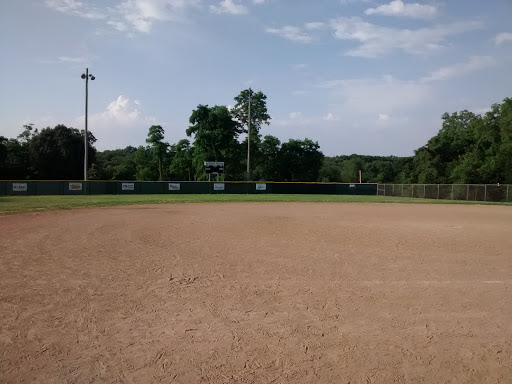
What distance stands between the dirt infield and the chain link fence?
30713 millimetres

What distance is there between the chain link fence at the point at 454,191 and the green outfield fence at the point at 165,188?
3.04m

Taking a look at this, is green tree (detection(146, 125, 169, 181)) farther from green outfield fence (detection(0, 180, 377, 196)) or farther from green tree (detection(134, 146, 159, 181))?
green outfield fence (detection(0, 180, 377, 196))

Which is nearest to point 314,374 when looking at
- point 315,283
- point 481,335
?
point 481,335

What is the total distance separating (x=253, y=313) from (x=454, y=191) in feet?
133

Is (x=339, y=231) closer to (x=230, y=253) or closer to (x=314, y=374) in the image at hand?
(x=230, y=253)

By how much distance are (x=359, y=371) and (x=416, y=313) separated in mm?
1928

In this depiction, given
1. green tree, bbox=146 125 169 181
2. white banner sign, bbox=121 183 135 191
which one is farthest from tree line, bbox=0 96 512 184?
white banner sign, bbox=121 183 135 191

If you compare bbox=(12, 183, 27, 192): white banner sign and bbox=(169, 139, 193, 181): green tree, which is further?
bbox=(169, 139, 193, 181): green tree

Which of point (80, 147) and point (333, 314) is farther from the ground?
point (80, 147)

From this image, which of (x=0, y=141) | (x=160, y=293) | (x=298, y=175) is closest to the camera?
(x=160, y=293)

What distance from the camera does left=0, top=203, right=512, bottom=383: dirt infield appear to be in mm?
3559

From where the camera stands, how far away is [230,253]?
30.3 feet

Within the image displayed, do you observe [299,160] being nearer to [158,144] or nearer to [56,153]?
[158,144]

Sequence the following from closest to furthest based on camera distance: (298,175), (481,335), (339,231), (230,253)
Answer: (481,335) < (230,253) < (339,231) < (298,175)
